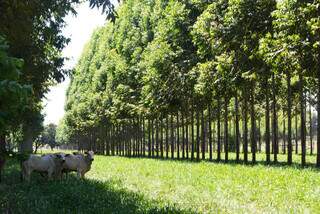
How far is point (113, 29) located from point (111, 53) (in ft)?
22.9

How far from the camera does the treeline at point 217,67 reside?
24.4 metres

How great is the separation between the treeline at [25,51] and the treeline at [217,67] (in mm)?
3101

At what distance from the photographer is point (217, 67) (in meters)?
29.9

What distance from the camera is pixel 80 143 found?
307 feet

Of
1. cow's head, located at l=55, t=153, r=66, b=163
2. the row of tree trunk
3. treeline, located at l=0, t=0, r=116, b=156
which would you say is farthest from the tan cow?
the row of tree trunk

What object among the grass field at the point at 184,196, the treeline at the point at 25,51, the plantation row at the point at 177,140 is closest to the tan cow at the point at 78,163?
the grass field at the point at 184,196

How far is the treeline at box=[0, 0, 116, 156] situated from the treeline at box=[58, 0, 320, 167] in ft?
10.2

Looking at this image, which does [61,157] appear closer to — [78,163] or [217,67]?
[78,163]

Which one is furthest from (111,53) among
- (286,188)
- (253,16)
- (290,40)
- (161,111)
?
(286,188)

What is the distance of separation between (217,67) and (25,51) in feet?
49.0

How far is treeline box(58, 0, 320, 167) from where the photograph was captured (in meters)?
24.4

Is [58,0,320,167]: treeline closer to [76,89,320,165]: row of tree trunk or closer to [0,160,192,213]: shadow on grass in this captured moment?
[76,89,320,165]: row of tree trunk

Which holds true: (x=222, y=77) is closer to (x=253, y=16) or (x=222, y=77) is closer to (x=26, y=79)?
(x=253, y=16)

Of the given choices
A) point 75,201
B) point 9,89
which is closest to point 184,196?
point 75,201
